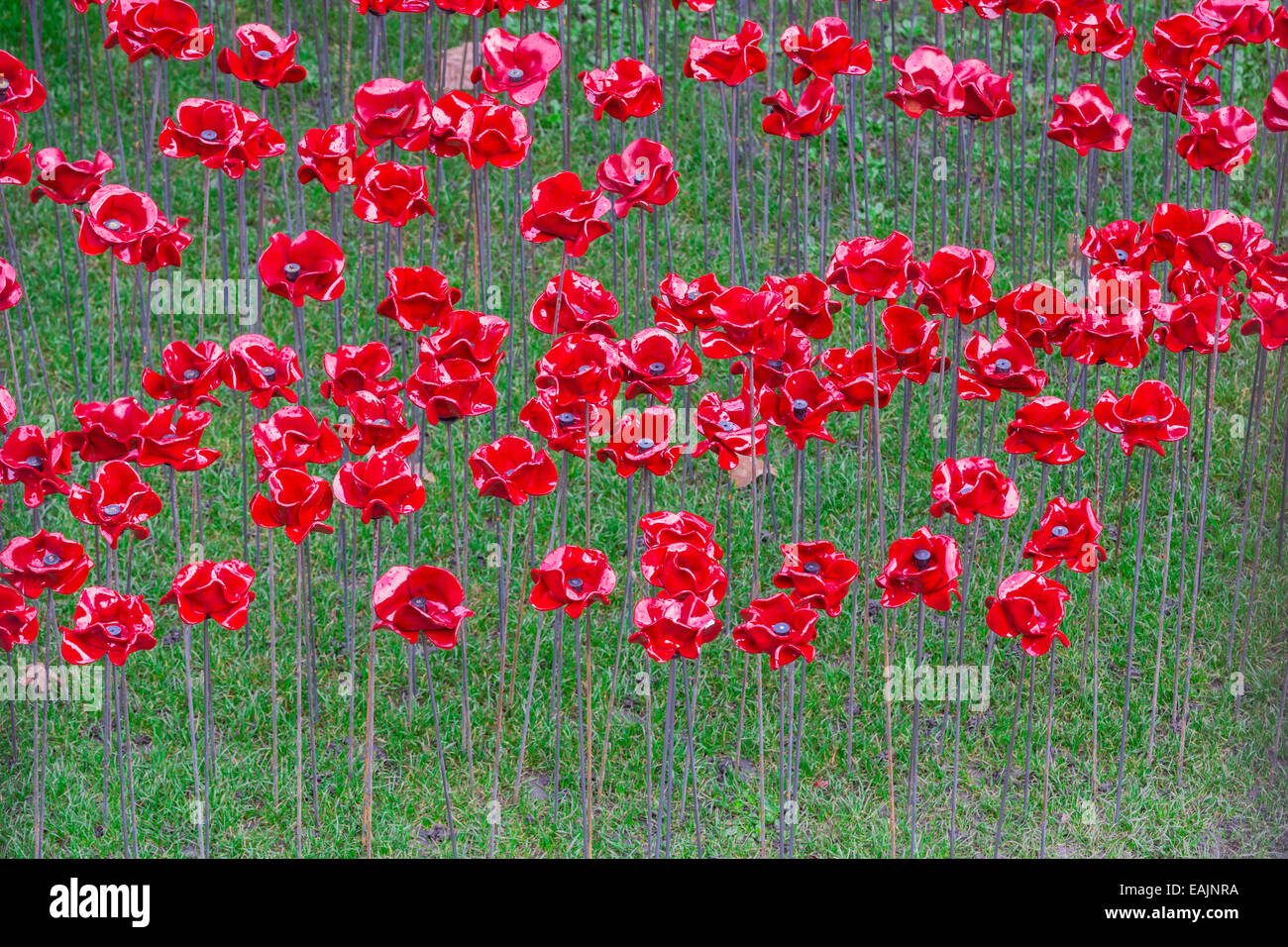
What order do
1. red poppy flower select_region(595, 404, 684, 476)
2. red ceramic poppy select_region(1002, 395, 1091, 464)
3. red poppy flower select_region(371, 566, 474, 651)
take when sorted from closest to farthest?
1. red poppy flower select_region(371, 566, 474, 651)
2. red poppy flower select_region(595, 404, 684, 476)
3. red ceramic poppy select_region(1002, 395, 1091, 464)

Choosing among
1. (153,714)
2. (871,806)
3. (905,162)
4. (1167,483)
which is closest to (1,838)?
(153,714)

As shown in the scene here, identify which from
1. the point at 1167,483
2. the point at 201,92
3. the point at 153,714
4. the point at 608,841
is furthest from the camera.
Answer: the point at 201,92

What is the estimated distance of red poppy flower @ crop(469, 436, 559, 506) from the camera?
174 centimetres

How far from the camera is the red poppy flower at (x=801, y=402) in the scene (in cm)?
174

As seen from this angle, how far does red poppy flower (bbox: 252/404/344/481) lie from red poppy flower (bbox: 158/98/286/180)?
0.41 m

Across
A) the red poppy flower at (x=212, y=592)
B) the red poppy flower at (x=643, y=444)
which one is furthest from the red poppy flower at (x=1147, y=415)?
the red poppy flower at (x=212, y=592)

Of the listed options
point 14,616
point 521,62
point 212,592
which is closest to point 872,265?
point 521,62

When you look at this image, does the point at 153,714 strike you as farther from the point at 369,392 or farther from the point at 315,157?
the point at 315,157

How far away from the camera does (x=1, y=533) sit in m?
2.10

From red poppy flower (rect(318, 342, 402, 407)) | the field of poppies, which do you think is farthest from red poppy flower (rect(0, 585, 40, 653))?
red poppy flower (rect(318, 342, 402, 407))

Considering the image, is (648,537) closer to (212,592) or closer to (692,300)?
(692,300)

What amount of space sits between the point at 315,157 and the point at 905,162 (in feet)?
5.67

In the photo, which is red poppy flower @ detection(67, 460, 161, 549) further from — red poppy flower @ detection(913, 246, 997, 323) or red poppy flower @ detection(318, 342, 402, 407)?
red poppy flower @ detection(913, 246, 997, 323)

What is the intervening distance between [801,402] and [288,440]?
63 centimetres
